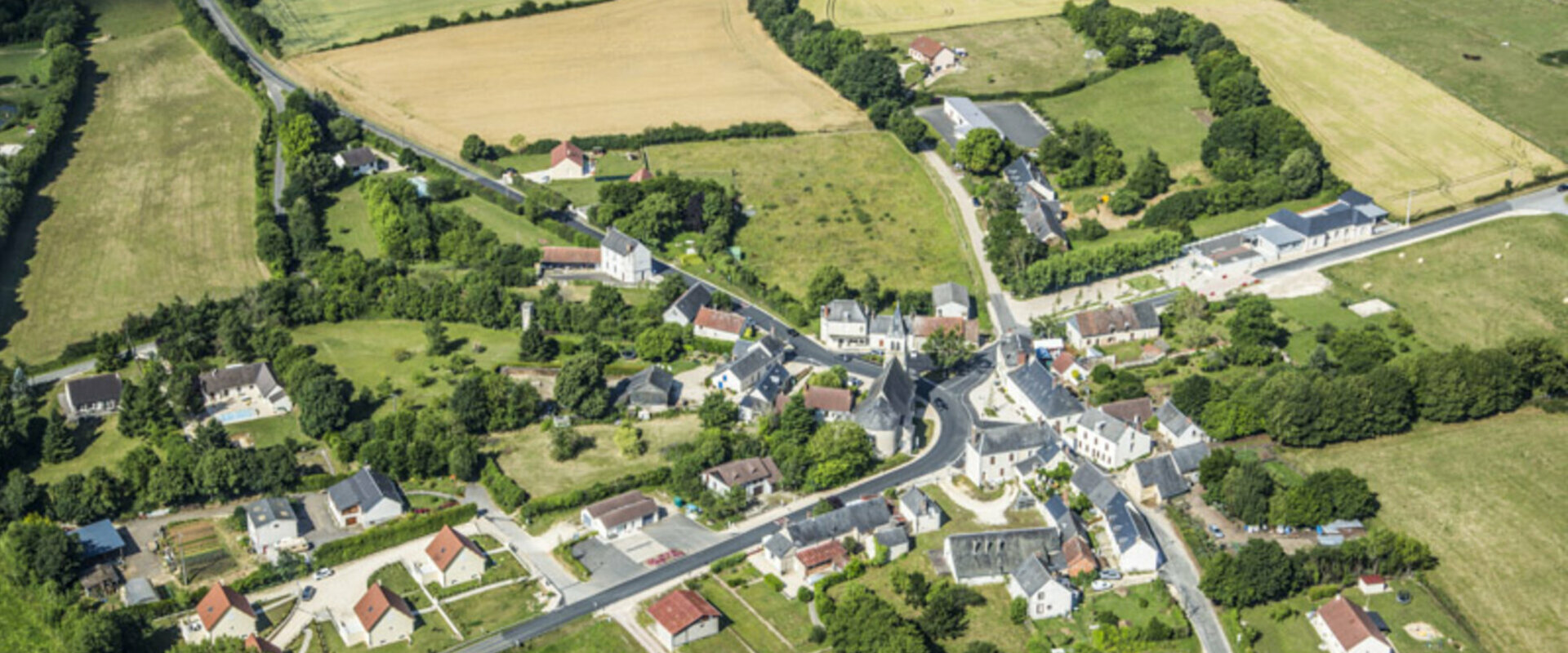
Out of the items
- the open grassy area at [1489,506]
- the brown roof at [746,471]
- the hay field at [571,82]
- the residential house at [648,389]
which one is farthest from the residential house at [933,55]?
the brown roof at [746,471]

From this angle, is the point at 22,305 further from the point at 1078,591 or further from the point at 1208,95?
the point at 1208,95

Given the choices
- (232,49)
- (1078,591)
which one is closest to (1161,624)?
(1078,591)

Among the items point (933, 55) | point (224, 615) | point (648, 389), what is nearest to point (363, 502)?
point (224, 615)

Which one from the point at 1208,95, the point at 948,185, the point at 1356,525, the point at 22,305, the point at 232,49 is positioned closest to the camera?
the point at 1356,525

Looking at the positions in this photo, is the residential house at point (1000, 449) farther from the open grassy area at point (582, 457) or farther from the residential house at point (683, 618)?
the residential house at point (683, 618)

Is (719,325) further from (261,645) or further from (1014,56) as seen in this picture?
(1014,56)

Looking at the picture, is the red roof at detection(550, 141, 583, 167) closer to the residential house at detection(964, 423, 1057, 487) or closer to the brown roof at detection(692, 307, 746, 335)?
the brown roof at detection(692, 307, 746, 335)

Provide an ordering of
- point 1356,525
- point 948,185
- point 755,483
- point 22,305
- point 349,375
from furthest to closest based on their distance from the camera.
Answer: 1. point 948,185
2. point 22,305
3. point 349,375
4. point 755,483
5. point 1356,525
